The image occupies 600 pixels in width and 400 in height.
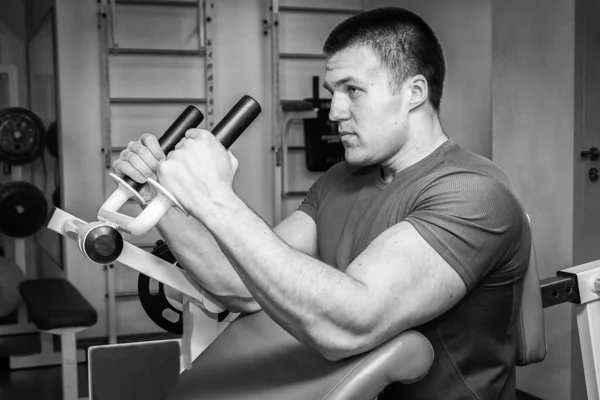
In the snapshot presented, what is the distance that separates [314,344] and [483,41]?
2929 millimetres

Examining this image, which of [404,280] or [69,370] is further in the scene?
[69,370]

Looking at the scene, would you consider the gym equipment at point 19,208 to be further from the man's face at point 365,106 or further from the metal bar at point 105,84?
the man's face at point 365,106

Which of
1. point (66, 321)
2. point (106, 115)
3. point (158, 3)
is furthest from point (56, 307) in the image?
point (158, 3)

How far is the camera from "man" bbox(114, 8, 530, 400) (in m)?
0.98

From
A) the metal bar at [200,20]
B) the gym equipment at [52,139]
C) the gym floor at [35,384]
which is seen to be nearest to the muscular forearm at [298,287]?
the gym floor at [35,384]

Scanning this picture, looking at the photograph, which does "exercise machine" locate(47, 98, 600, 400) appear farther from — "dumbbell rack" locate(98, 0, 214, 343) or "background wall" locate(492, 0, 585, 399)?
"dumbbell rack" locate(98, 0, 214, 343)

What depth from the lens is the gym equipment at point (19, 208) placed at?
13.5 ft

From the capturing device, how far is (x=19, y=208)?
4145mm

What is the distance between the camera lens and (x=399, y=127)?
1338mm

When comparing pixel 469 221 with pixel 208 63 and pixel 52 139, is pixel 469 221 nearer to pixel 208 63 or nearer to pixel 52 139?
pixel 208 63

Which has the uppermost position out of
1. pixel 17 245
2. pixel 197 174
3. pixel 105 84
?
pixel 105 84

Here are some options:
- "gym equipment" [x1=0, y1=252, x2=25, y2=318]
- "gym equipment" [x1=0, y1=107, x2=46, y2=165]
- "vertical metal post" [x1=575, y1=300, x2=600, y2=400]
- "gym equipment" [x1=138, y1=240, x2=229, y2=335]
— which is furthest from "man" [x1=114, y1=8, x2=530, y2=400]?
"gym equipment" [x1=0, y1=107, x2=46, y2=165]

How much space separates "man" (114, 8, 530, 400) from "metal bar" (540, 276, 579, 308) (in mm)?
335

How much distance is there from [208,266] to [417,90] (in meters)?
0.56
